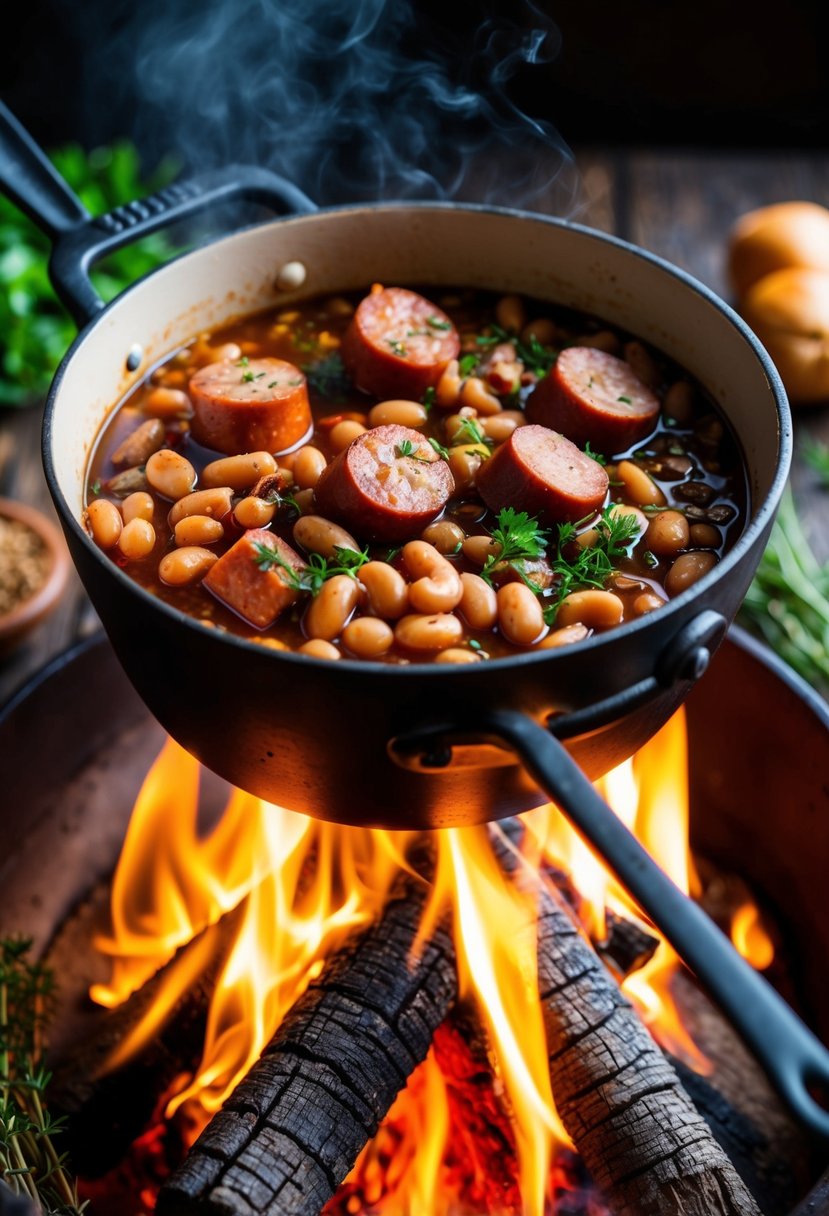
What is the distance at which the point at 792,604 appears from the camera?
3.13 m

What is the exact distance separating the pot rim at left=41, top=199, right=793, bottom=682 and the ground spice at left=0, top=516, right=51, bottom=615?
139 cm

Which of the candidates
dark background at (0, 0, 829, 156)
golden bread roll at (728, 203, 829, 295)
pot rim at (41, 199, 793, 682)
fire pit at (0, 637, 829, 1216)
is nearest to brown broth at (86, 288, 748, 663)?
pot rim at (41, 199, 793, 682)

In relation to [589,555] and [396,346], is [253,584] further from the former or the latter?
[396,346]

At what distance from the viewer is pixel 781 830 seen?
8.51 ft

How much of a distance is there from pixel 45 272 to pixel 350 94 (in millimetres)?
1338

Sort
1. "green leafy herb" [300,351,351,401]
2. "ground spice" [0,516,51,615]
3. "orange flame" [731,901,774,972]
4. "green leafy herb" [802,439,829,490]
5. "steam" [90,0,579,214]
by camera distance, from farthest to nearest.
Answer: "steam" [90,0,579,214] < "green leafy herb" [802,439,829,490] < "ground spice" [0,516,51,615] < "orange flame" [731,901,774,972] < "green leafy herb" [300,351,351,401]

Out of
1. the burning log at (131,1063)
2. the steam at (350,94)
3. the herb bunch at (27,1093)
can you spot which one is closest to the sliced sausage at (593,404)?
the burning log at (131,1063)

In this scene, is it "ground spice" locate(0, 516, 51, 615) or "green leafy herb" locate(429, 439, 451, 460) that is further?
"ground spice" locate(0, 516, 51, 615)

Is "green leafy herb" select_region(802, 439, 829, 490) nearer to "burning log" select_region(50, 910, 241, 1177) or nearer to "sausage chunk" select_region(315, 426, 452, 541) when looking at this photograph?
"sausage chunk" select_region(315, 426, 452, 541)

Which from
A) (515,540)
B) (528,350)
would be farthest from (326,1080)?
(528,350)

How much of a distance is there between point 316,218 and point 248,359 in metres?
0.31

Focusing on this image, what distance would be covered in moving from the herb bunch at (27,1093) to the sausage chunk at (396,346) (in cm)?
128

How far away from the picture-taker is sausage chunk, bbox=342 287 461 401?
2127 mm

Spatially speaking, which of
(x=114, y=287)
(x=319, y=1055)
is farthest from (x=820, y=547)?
(x=114, y=287)
